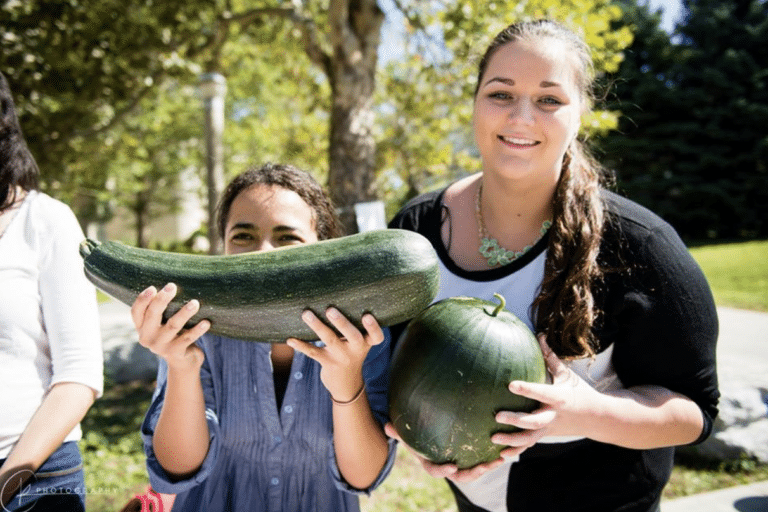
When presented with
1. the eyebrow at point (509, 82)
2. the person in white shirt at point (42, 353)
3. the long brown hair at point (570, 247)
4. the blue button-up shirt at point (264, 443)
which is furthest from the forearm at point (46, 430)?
the eyebrow at point (509, 82)

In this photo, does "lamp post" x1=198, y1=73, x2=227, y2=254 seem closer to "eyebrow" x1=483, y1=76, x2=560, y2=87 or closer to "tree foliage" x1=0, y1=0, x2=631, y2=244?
"tree foliage" x1=0, y1=0, x2=631, y2=244

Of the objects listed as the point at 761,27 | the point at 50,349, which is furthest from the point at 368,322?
the point at 761,27

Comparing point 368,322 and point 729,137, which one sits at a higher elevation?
point 729,137

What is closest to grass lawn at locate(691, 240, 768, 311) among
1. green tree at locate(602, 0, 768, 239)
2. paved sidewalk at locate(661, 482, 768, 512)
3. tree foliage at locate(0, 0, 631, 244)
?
green tree at locate(602, 0, 768, 239)

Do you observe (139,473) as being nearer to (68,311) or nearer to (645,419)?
(68,311)

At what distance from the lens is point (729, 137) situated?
23.8 meters

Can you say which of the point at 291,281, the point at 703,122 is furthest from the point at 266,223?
the point at 703,122

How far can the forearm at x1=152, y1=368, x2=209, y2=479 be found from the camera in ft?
5.63

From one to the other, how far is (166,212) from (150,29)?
21510 millimetres

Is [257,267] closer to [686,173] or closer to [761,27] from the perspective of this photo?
[686,173]

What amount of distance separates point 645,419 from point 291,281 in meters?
1.16

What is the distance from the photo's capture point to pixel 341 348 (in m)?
1.59

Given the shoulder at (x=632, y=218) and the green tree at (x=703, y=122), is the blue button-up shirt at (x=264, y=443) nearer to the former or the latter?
the shoulder at (x=632, y=218)

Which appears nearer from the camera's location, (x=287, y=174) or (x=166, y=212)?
(x=287, y=174)
